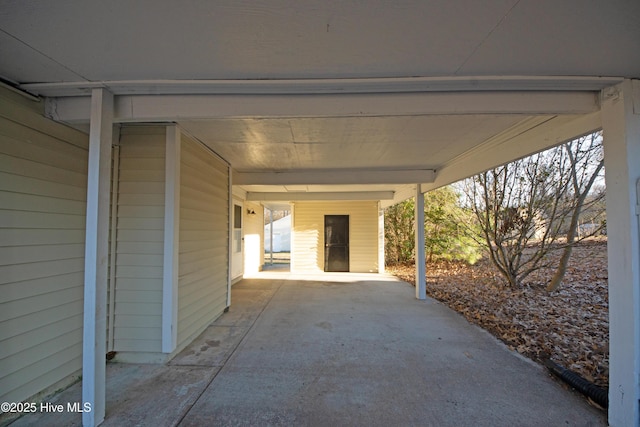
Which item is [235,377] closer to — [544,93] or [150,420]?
[150,420]

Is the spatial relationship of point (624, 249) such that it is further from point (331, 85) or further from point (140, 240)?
point (140, 240)

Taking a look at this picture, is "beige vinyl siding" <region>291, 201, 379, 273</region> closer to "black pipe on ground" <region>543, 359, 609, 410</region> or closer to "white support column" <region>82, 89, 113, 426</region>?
Result: "black pipe on ground" <region>543, 359, 609, 410</region>

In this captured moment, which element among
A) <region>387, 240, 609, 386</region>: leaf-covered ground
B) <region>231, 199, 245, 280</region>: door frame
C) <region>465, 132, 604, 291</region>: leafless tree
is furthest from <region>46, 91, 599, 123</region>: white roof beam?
<region>231, 199, 245, 280</region>: door frame

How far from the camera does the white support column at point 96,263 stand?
189 cm

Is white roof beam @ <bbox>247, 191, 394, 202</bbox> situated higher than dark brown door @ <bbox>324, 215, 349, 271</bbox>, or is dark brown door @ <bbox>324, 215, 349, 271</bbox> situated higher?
white roof beam @ <bbox>247, 191, 394, 202</bbox>

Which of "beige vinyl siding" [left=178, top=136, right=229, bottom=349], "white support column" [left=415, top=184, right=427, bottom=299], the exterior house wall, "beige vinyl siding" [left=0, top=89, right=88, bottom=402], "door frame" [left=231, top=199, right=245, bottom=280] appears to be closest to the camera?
"beige vinyl siding" [left=0, top=89, right=88, bottom=402]

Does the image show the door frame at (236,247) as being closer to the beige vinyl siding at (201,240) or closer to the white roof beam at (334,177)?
the white roof beam at (334,177)

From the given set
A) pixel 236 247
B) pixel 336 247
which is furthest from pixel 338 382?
pixel 336 247

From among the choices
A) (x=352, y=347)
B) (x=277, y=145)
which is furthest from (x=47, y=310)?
(x=352, y=347)

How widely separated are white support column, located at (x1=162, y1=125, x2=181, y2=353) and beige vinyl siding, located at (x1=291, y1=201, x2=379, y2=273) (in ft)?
20.3

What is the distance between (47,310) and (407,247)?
31.8ft

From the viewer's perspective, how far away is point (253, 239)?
8.80 m

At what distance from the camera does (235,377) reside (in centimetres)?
254

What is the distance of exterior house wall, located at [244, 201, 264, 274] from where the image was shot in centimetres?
810
